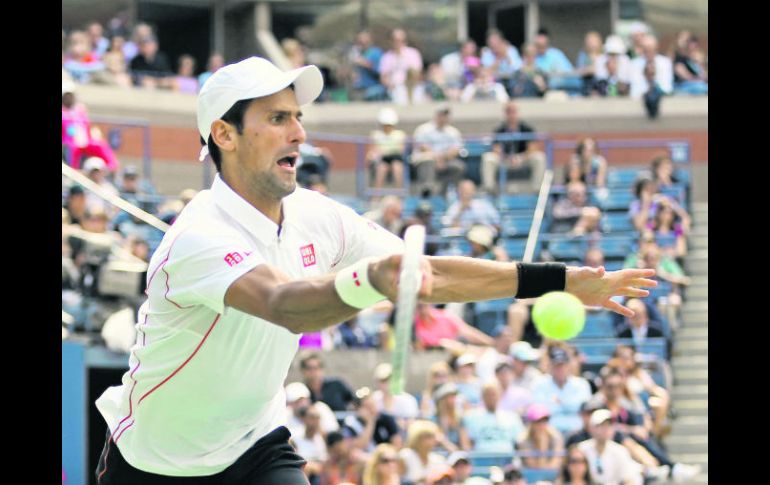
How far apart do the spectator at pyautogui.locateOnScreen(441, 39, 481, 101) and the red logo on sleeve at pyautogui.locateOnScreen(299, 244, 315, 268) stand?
18.0 metres

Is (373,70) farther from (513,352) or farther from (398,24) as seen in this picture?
(513,352)

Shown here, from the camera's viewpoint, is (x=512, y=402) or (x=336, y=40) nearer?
(x=512, y=402)

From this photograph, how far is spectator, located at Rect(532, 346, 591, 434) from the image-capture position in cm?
1477

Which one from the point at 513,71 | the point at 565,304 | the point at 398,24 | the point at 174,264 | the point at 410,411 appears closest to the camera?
the point at 174,264

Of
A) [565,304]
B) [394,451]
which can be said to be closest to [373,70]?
[394,451]

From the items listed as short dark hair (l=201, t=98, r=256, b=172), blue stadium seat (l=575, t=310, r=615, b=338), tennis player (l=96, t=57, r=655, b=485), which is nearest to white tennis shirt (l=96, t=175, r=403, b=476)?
tennis player (l=96, t=57, r=655, b=485)

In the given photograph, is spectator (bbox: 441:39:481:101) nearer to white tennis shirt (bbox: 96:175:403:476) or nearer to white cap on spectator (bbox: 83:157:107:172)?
white cap on spectator (bbox: 83:157:107:172)

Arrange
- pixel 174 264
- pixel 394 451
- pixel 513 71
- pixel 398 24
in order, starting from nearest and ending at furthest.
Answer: pixel 174 264 → pixel 394 451 → pixel 513 71 → pixel 398 24

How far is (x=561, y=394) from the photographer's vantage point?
14.9 m

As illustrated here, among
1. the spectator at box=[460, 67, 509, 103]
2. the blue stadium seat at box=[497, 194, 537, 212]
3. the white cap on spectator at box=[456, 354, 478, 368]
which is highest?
the spectator at box=[460, 67, 509, 103]

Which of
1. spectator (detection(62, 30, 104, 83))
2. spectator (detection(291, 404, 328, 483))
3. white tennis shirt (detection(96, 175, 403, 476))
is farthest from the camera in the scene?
spectator (detection(62, 30, 104, 83))

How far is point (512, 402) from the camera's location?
1459cm

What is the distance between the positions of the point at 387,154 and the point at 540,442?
7.48 m

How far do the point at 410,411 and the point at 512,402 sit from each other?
0.95 meters
